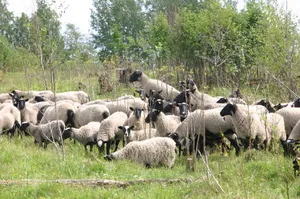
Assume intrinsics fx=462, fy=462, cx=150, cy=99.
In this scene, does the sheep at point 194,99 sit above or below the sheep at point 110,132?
Answer: above

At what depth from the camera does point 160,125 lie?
12.1 metres

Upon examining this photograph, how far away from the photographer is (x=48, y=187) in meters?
7.30

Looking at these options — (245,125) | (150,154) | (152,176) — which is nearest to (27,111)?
(150,154)

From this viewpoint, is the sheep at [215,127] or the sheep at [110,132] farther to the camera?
the sheep at [110,132]

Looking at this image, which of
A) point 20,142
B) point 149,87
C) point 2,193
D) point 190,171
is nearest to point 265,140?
point 190,171

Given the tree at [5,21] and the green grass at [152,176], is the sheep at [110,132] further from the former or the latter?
the tree at [5,21]

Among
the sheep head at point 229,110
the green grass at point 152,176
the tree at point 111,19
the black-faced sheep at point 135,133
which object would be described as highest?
the tree at point 111,19

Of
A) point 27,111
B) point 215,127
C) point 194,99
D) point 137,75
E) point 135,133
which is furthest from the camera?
point 137,75

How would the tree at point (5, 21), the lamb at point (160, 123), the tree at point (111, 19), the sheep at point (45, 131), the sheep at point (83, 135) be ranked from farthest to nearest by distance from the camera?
the tree at point (5, 21) < the tree at point (111, 19) < the sheep at point (45, 131) < the sheep at point (83, 135) < the lamb at point (160, 123)

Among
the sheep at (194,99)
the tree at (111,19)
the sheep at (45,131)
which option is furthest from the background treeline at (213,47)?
the tree at (111,19)

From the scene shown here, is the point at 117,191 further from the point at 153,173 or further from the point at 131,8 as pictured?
the point at 131,8

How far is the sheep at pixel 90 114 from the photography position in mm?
14273

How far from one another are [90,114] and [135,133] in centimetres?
280

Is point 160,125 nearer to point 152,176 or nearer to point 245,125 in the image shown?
point 245,125
